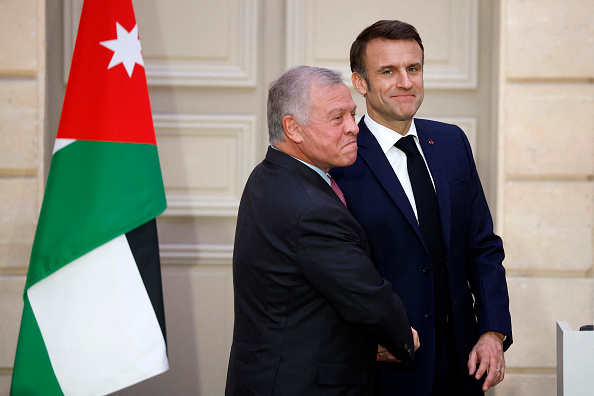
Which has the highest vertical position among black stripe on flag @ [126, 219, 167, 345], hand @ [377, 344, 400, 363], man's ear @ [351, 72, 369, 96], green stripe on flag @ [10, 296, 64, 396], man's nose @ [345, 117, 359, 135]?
Result: man's ear @ [351, 72, 369, 96]

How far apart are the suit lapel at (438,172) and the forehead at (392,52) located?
9.5 inches

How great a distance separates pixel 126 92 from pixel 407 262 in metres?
1.12

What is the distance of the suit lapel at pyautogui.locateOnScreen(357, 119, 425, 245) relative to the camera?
2188 millimetres

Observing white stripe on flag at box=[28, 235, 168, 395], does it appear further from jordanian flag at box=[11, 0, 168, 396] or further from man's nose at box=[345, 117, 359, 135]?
man's nose at box=[345, 117, 359, 135]

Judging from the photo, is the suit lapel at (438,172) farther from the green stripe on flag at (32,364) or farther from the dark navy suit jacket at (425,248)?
the green stripe on flag at (32,364)

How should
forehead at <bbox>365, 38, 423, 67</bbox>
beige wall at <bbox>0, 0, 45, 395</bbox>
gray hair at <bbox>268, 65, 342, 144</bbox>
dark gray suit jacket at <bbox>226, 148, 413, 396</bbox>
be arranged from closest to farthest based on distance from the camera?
dark gray suit jacket at <bbox>226, 148, 413, 396</bbox>
gray hair at <bbox>268, 65, 342, 144</bbox>
forehead at <bbox>365, 38, 423, 67</bbox>
beige wall at <bbox>0, 0, 45, 395</bbox>

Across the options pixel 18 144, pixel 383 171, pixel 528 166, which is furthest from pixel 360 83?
pixel 18 144

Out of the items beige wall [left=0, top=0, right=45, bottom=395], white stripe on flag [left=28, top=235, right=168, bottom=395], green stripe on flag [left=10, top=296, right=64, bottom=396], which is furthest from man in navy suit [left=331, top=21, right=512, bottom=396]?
beige wall [left=0, top=0, right=45, bottom=395]

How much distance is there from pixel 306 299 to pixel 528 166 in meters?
1.87

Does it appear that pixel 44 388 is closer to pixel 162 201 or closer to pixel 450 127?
pixel 162 201

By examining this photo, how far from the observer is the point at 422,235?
2.20m

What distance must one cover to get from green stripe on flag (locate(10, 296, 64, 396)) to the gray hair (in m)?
1.06

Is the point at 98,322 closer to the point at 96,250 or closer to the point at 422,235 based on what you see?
the point at 96,250

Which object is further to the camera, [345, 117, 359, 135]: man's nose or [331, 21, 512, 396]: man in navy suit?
[331, 21, 512, 396]: man in navy suit
